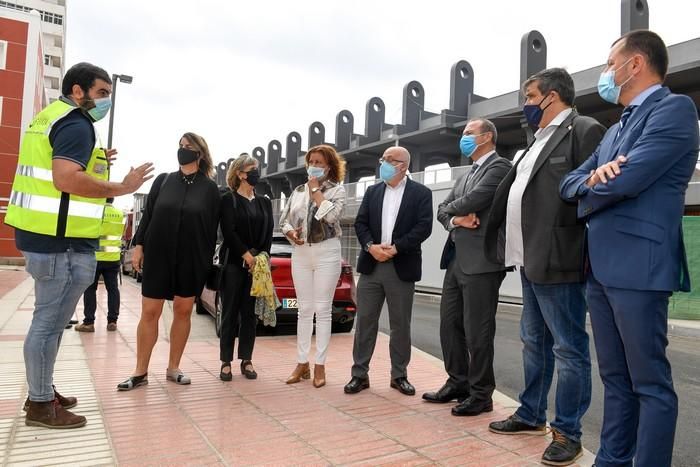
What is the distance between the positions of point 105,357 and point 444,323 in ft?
11.7

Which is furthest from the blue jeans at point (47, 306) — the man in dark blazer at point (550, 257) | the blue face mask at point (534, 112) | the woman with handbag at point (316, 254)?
the blue face mask at point (534, 112)

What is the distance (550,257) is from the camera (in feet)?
9.65

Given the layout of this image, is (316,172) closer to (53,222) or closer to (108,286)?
(53,222)

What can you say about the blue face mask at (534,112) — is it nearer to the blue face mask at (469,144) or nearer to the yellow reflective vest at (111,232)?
the blue face mask at (469,144)

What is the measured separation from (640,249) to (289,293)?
521 cm

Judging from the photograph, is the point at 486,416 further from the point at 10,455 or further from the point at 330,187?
the point at 10,455

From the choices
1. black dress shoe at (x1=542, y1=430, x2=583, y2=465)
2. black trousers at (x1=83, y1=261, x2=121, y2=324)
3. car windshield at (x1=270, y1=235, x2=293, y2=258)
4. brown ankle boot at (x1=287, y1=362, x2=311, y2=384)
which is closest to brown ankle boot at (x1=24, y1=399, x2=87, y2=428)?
brown ankle boot at (x1=287, y1=362, x2=311, y2=384)

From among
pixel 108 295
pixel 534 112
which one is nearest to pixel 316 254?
pixel 534 112

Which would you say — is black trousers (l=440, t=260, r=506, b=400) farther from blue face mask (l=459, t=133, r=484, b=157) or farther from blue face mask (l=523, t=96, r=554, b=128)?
blue face mask (l=523, t=96, r=554, b=128)

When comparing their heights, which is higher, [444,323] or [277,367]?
[444,323]

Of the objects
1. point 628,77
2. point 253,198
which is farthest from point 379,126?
point 628,77

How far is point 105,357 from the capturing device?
17.4 feet

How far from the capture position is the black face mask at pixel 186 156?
4281mm

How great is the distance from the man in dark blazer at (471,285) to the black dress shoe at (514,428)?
36 centimetres
